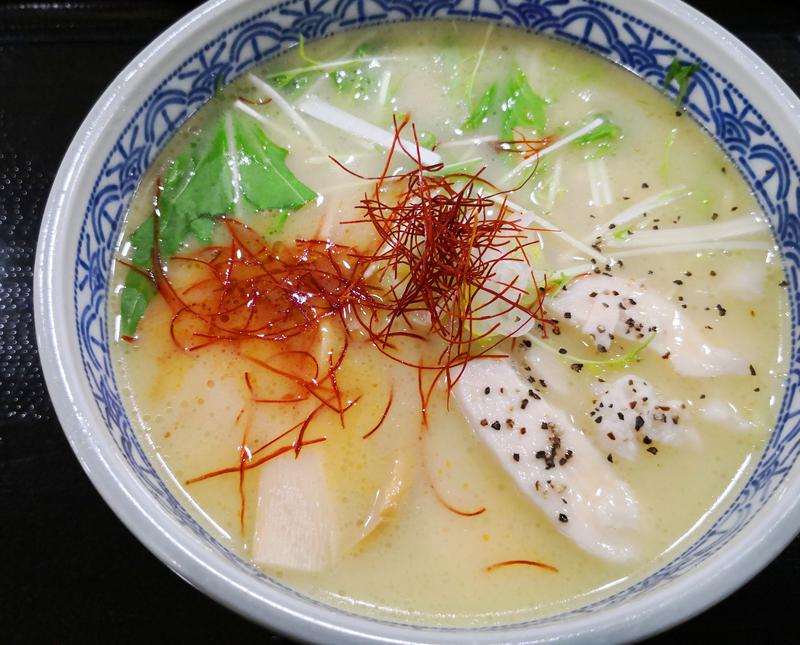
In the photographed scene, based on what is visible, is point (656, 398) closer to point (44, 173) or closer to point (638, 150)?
point (638, 150)

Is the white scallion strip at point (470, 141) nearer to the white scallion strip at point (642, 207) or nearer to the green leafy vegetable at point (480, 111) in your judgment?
the green leafy vegetable at point (480, 111)

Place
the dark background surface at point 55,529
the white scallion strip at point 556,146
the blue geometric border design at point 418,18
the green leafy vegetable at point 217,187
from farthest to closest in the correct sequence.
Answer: the white scallion strip at point 556,146 < the green leafy vegetable at point 217,187 < the dark background surface at point 55,529 < the blue geometric border design at point 418,18

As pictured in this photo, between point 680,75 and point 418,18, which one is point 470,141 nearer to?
point 418,18

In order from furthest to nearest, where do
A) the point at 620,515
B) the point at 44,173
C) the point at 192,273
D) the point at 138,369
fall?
the point at 44,173
the point at 192,273
the point at 138,369
the point at 620,515

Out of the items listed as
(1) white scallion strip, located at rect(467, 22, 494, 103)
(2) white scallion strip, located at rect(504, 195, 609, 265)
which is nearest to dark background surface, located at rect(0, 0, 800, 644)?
(2) white scallion strip, located at rect(504, 195, 609, 265)

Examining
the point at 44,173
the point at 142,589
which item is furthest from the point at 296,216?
the point at 142,589

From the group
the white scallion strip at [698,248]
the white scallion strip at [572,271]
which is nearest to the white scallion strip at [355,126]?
the white scallion strip at [572,271]

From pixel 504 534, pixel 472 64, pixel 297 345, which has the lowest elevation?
pixel 504 534
